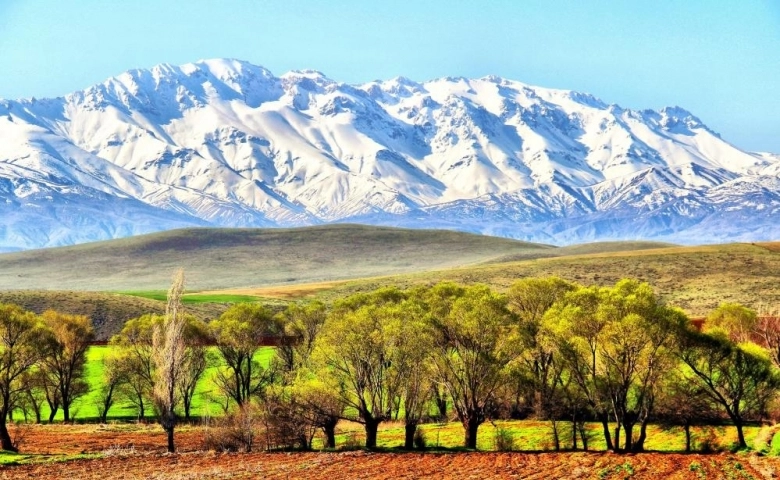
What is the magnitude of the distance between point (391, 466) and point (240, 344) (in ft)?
113

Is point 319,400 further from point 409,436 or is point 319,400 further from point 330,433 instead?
point 409,436

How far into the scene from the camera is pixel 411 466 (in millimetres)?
55594

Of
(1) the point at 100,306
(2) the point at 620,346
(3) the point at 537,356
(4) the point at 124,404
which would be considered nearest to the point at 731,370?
(2) the point at 620,346

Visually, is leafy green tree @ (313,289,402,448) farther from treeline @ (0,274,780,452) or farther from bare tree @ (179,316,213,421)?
bare tree @ (179,316,213,421)

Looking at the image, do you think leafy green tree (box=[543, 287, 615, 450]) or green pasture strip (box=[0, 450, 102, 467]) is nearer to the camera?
green pasture strip (box=[0, 450, 102, 467])

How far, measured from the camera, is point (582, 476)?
50.0 metres

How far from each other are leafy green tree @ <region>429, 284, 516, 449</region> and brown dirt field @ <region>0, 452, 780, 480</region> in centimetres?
766

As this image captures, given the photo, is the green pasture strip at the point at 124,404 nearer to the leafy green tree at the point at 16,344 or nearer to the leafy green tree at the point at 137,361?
the leafy green tree at the point at 137,361

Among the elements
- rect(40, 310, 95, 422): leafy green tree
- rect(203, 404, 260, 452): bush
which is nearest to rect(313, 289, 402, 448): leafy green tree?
rect(203, 404, 260, 452): bush

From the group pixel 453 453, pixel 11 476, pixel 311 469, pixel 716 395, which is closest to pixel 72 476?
pixel 11 476

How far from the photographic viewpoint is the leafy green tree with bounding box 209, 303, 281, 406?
8606 cm

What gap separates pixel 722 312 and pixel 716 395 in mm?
23026

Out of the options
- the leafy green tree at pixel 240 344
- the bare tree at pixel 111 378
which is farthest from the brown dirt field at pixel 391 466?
the bare tree at pixel 111 378

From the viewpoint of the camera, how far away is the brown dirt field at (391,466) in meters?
51.0
